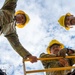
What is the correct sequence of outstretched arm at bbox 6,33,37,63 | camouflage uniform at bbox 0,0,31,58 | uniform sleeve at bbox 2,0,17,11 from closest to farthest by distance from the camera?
1. outstretched arm at bbox 6,33,37,63
2. camouflage uniform at bbox 0,0,31,58
3. uniform sleeve at bbox 2,0,17,11

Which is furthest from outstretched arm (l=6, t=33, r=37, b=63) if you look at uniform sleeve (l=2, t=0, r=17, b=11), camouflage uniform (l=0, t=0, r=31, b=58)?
uniform sleeve (l=2, t=0, r=17, b=11)

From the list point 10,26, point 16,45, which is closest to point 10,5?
point 10,26

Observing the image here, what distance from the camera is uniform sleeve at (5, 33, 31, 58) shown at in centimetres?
883

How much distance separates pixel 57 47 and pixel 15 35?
5.88ft

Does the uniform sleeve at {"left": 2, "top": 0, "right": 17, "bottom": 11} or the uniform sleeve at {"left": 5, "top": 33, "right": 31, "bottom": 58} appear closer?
the uniform sleeve at {"left": 5, "top": 33, "right": 31, "bottom": 58}

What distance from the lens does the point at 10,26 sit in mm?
9031

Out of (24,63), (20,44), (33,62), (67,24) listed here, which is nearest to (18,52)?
(20,44)

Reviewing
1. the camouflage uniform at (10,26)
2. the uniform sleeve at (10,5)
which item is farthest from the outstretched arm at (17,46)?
the uniform sleeve at (10,5)

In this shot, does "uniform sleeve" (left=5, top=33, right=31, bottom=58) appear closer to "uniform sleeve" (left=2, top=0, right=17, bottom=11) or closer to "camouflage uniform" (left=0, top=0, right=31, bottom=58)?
"camouflage uniform" (left=0, top=0, right=31, bottom=58)

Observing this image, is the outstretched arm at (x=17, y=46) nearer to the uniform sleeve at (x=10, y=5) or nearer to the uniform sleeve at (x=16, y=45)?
the uniform sleeve at (x=16, y=45)

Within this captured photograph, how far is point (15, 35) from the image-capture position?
9336 mm

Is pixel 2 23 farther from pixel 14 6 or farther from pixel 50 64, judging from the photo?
pixel 50 64

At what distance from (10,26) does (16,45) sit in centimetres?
71

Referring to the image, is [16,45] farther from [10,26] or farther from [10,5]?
[10,5]
